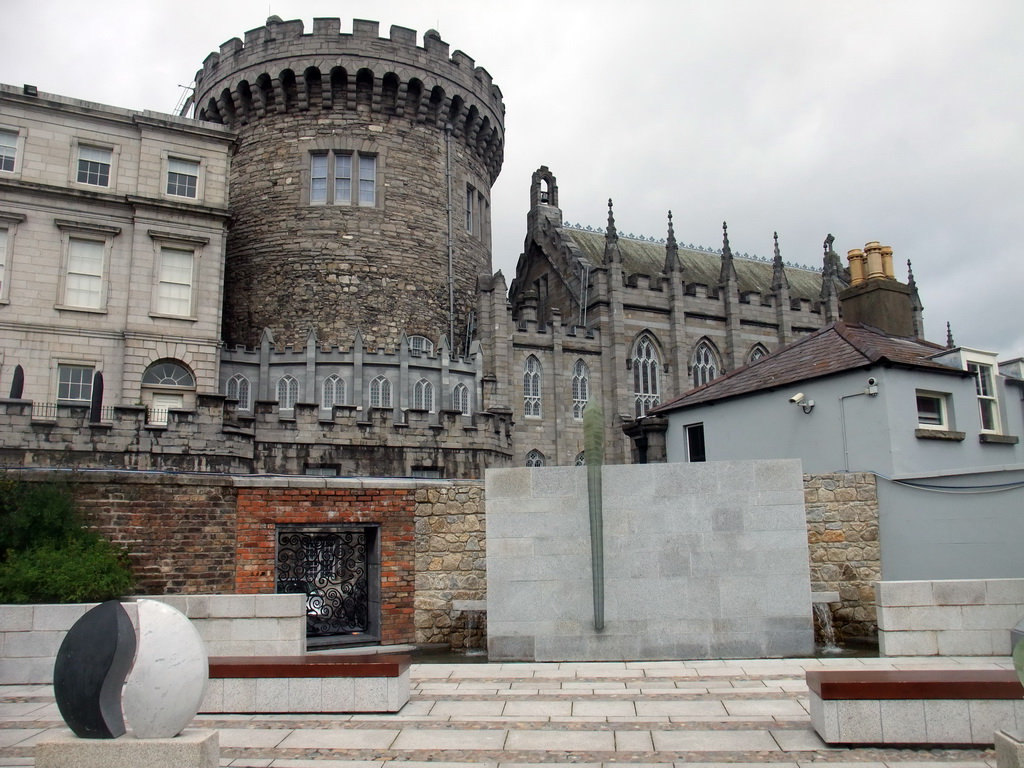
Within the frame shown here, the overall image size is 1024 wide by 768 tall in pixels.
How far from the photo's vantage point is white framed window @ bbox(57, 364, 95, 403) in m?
24.9

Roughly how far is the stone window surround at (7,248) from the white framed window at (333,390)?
8.99 meters

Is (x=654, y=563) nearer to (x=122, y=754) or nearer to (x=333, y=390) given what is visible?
(x=122, y=754)

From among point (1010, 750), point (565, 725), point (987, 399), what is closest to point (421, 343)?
point (987, 399)

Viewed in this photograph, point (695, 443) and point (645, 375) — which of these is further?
point (645, 375)

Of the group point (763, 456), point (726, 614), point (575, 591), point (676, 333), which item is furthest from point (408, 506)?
point (676, 333)

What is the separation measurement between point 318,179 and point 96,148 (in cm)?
850

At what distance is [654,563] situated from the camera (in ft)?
40.9

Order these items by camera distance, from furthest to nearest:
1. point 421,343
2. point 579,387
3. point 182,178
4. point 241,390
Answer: point 579,387
point 421,343
point 241,390
point 182,178

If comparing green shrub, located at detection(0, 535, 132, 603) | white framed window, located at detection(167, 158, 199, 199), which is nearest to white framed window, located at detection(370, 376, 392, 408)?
white framed window, located at detection(167, 158, 199, 199)

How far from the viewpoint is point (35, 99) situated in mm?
25391

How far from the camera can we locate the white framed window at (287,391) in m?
28.1

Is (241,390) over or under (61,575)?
over

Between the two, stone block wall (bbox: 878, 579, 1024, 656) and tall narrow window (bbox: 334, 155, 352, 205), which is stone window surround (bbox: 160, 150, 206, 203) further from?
stone block wall (bbox: 878, 579, 1024, 656)

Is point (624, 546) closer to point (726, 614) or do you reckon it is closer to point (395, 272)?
point (726, 614)
